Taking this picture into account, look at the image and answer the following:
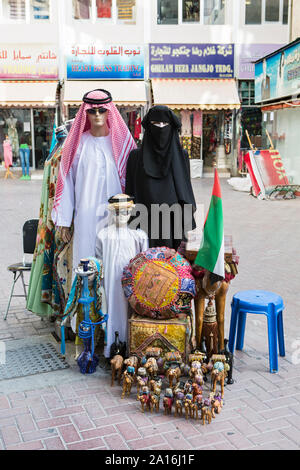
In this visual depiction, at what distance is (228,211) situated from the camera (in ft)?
38.3

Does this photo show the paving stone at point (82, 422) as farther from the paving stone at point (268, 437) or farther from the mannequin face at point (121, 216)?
the mannequin face at point (121, 216)

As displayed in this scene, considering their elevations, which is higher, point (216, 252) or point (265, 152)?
point (265, 152)

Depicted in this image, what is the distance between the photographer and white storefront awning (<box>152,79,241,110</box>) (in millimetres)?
17469

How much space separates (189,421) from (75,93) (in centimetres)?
1539

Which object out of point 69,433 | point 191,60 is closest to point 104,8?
point 191,60

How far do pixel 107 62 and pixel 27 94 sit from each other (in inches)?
114

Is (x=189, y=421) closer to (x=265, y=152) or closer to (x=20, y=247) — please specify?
(x=20, y=247)

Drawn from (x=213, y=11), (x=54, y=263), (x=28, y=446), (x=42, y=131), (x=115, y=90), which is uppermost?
(x=213, y=11)

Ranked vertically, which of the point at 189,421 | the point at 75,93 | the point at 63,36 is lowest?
the point at 189,421

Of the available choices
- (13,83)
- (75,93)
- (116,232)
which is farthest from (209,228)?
(13,83)

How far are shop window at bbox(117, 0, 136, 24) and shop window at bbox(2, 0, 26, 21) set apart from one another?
3.23 meters

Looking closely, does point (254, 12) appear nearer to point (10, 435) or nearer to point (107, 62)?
point (107, 62)

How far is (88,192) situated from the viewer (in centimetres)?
438

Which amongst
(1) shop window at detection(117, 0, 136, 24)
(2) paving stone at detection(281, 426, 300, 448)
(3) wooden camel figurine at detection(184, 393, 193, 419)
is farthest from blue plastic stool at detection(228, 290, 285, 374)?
(1) shop window at detection(117, 0, 136, 24)
